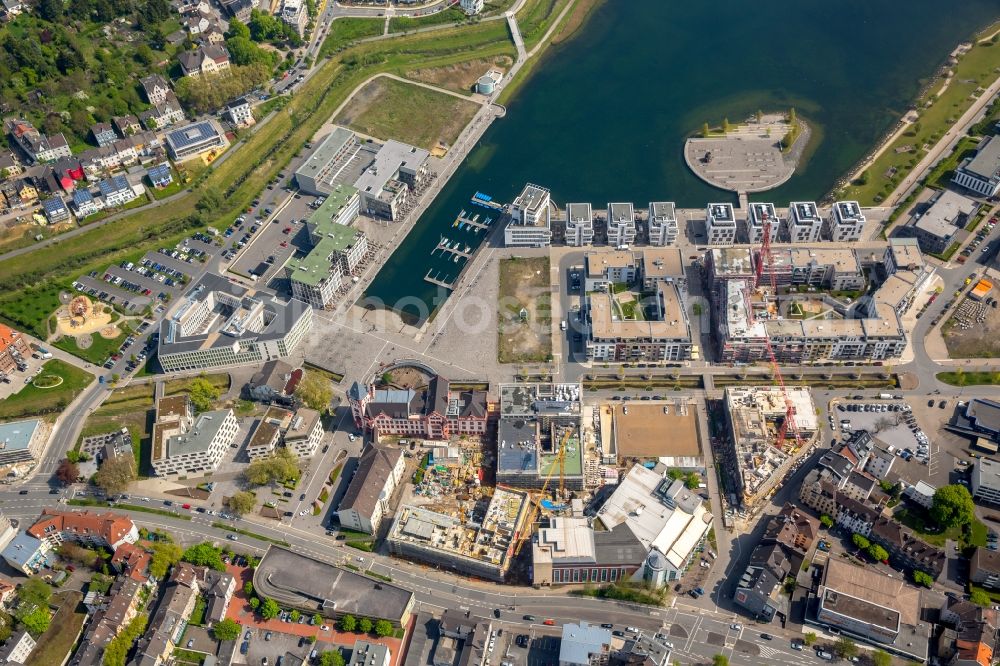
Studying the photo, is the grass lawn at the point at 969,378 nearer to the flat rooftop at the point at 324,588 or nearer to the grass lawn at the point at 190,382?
the flat rooftop at the point at 324,588

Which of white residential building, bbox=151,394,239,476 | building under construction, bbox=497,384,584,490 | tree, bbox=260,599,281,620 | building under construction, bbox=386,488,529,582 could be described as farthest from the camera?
white residential building, bbox=151,394,239,476

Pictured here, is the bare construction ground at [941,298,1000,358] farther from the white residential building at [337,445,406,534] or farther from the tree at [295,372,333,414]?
the tree at [295,372,333,414]

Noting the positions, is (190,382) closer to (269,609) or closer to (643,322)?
(269,609)

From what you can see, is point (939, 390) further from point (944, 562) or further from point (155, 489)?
point (155, 489)

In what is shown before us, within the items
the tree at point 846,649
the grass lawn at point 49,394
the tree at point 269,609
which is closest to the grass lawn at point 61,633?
the tree at point 269,609

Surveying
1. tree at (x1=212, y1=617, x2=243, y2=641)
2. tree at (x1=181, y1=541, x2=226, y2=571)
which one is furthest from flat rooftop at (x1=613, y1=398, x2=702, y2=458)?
tree at (x1=181, y1=541, x2=226, y2=571)

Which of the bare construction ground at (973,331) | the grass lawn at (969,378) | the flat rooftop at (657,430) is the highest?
the bare construction ground at (973,331)
